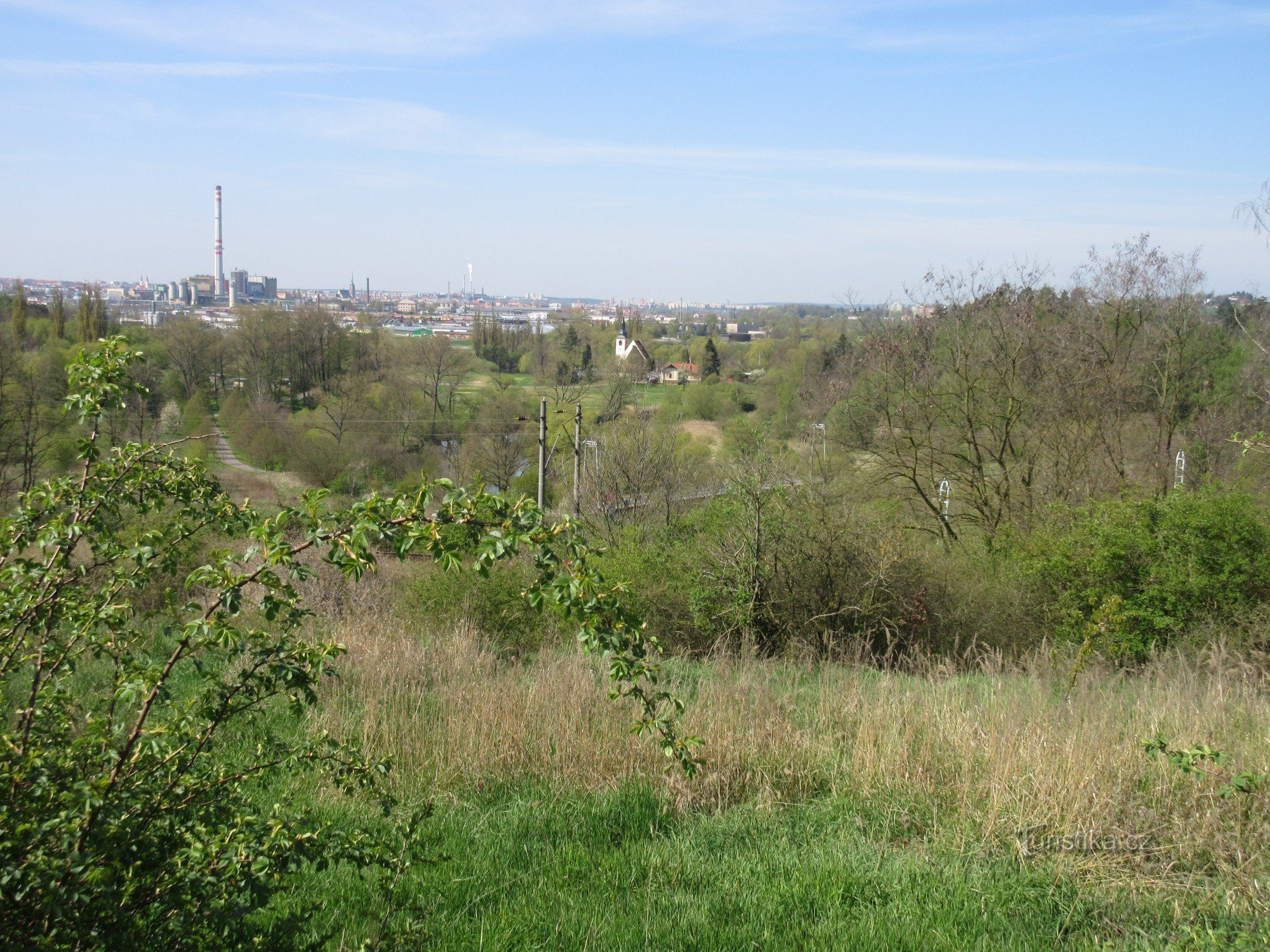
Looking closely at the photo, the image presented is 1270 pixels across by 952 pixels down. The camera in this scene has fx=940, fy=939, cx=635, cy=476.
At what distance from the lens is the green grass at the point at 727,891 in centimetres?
353

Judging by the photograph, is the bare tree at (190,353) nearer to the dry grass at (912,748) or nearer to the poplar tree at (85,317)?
the poplar tree at (85,317)

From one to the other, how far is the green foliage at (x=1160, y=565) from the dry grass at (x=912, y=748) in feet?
14.7

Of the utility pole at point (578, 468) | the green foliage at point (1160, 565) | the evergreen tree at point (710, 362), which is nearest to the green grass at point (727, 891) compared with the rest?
the green foliage at point (1160, 565)

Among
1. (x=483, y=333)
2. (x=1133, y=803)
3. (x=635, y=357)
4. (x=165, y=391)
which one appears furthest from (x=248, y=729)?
(x=483, y=333)

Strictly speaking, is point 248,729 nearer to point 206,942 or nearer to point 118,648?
point 118,648

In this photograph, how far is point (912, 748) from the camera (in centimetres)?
521

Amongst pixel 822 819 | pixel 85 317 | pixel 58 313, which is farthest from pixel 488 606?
pixel 58 313

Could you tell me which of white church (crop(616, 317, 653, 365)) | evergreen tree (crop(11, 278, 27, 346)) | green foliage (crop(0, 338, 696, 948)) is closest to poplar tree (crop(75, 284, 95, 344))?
evergreen tree (crop(11, 278, 27, 346))

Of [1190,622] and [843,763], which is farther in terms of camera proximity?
[1190,622]

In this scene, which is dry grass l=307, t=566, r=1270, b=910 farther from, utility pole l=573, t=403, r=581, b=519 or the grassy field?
utility pole l=573, t=403, r=581, b=519

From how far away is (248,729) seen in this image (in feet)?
21.2

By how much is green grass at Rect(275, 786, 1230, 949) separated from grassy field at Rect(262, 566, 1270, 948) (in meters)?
0.01

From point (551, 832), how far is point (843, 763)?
1.68 meters

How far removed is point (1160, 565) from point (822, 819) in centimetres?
893
